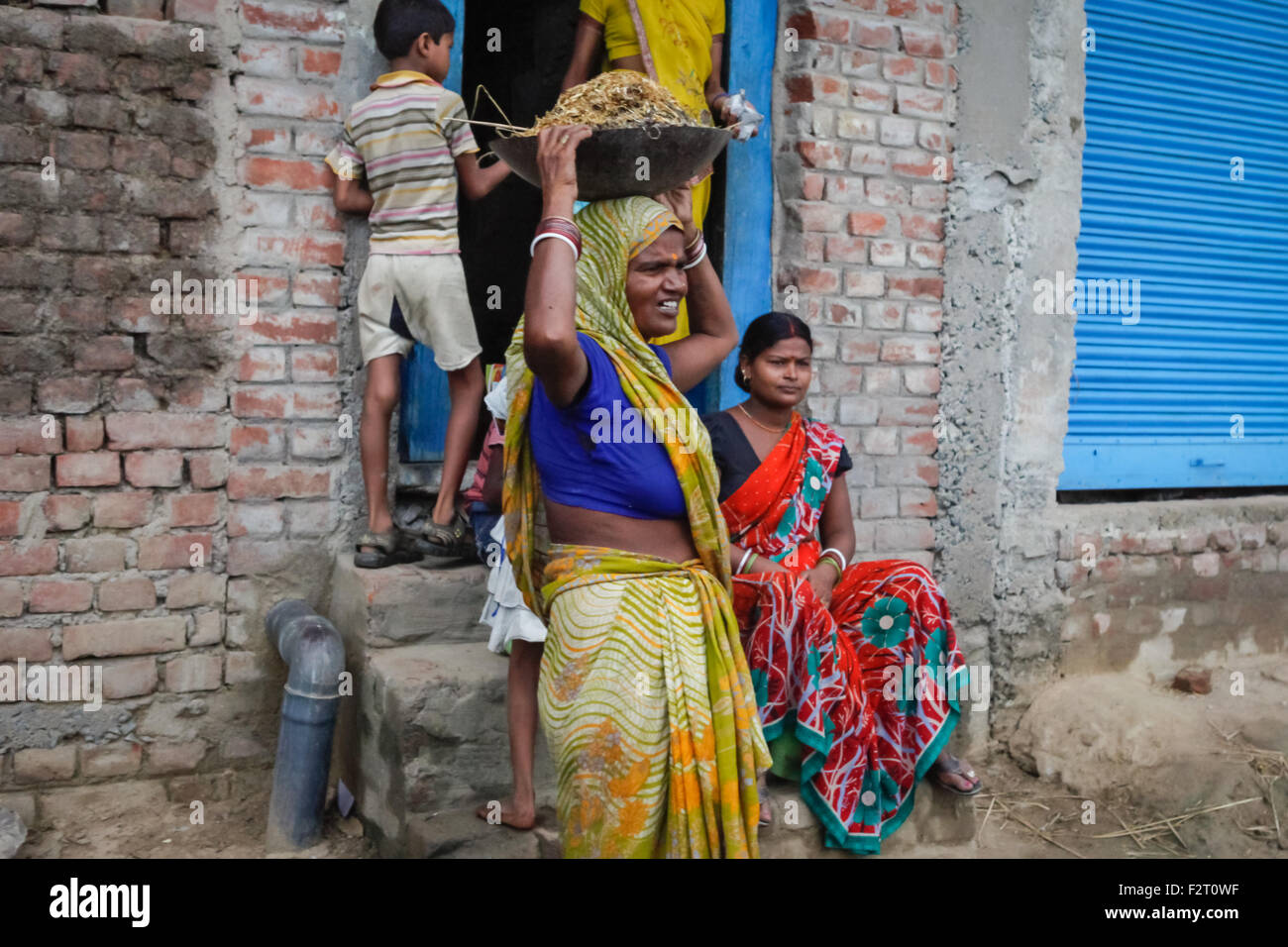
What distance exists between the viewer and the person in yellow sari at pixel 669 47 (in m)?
Result: 4.03

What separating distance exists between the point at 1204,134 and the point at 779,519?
3.40 metres

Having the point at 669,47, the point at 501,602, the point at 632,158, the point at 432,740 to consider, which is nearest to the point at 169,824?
the point at 432,740

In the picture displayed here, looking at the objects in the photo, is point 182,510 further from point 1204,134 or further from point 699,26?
point 1204,134

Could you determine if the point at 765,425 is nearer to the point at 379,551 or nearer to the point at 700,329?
the point at 700,329

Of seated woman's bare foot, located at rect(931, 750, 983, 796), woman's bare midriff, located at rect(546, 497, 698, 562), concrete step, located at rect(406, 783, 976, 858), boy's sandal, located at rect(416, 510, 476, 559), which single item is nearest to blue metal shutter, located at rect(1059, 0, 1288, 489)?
seated woman's bare foot, located at rect(931, 750, 983, 796)

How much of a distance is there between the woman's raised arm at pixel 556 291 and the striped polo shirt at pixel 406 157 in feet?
3.96

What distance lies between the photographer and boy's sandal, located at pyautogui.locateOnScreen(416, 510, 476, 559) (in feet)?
11.9

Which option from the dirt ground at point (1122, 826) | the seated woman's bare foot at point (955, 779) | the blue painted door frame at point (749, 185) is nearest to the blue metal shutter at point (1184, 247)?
the dirt ground at point (1122, 826)

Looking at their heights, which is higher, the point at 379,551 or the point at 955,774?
the point at 379,551

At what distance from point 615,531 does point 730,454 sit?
0.97 m

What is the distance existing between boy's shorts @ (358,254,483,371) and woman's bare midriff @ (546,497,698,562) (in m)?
1.26

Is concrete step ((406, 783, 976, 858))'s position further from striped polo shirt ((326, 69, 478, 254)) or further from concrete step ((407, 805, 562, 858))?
striped polo shirt ((326, 69, 478, 254))

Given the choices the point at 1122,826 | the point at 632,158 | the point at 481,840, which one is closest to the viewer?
the point at 632,158

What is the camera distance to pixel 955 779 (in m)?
3.28
